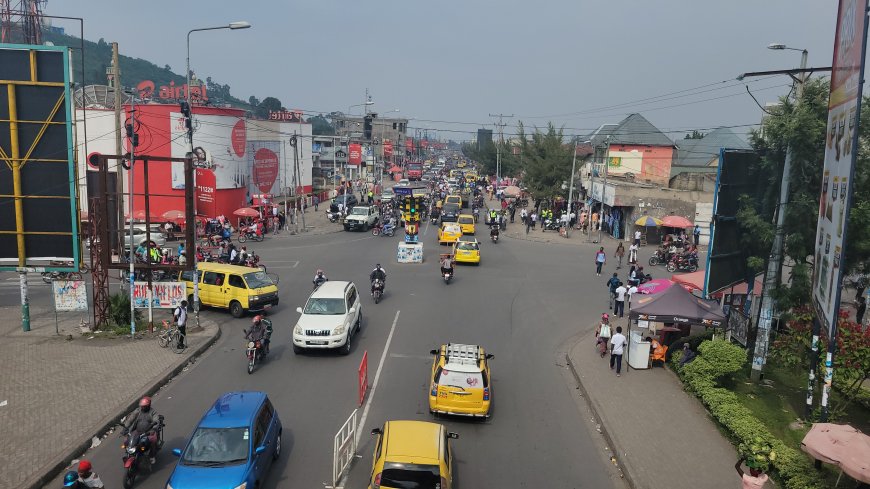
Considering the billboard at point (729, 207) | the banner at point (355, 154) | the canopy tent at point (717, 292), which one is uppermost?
the banner at point (355, 154)

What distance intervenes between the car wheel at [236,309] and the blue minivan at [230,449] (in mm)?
11147

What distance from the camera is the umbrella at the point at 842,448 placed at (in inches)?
358

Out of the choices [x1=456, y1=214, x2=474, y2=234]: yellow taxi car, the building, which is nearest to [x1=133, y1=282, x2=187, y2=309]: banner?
[x1=456, y1=214, x2=474, y2=234]: yellow taxi car

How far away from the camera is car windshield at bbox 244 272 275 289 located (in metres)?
21.6

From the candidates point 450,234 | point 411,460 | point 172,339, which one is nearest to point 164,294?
point 172,339

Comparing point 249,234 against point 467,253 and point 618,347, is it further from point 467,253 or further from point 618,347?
point 618,347

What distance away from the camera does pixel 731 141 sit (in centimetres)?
6606

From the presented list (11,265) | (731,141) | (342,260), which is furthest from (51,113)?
(731,141)

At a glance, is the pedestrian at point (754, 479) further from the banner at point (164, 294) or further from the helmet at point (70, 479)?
the banner at point (164, 294)

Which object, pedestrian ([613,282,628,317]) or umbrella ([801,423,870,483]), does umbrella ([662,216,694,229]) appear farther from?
umbrella ([801,423,870,483])

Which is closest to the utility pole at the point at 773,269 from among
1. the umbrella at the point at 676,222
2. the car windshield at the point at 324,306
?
the car windshield at the point at 324,306

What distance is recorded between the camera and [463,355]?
1376 centimetres

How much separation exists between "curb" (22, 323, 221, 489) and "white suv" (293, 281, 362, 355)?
125 inches

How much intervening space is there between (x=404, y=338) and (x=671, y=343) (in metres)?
7.96
